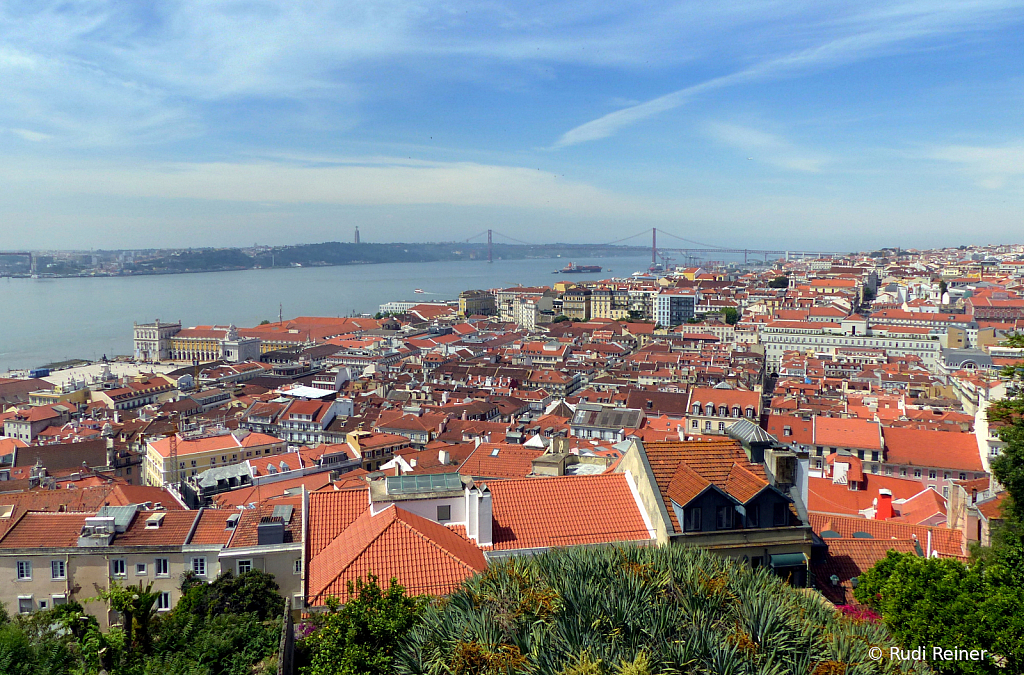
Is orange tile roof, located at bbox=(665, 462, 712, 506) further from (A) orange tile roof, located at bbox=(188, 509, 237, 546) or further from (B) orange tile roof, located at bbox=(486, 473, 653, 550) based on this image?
(A) orange tile roof, located at bbox=(188, 509, 237, 546)

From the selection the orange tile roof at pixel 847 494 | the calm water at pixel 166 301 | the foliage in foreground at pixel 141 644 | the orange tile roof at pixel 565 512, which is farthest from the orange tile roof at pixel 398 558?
the calm water at pixel 166 301

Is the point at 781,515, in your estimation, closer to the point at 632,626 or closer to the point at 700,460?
the point at 700,460

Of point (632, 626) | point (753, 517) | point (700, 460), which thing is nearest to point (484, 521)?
point (700, 460)

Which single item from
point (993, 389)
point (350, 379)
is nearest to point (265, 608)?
A: point (993, 389)

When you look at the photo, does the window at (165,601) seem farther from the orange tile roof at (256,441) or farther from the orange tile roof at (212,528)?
the orange tile roof at (256,441)

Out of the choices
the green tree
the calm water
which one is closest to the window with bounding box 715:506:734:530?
the green tree
